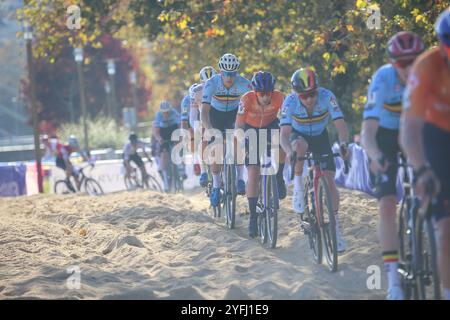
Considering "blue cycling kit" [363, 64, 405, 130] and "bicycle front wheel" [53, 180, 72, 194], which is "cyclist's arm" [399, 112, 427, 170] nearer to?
"blue cycling kit" [363, 64, 405, 130]

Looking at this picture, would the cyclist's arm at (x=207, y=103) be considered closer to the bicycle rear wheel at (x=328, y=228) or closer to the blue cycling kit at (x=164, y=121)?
the bicycle rear wheel at (x=328, y=228)

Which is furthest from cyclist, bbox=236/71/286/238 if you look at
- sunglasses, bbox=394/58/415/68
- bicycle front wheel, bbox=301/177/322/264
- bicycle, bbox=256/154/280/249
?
sunglasses, bbox=394/58/415/68

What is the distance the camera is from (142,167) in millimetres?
22297

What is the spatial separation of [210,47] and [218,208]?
937cm

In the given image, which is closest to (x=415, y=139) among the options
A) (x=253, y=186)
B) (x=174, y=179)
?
(x=253, y=186)

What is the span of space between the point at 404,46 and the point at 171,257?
4.49 metres

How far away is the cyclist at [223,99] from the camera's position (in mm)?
12078

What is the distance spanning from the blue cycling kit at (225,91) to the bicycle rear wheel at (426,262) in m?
6.19

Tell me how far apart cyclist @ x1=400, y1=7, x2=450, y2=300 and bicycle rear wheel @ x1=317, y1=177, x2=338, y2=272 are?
119 inches

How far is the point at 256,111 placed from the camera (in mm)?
10867

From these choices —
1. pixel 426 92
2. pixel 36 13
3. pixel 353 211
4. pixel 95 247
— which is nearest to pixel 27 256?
pixel 95 247

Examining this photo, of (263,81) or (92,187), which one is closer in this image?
(263,81)

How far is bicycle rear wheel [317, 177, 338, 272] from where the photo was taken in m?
8.73

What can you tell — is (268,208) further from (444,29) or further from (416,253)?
(444,29)
